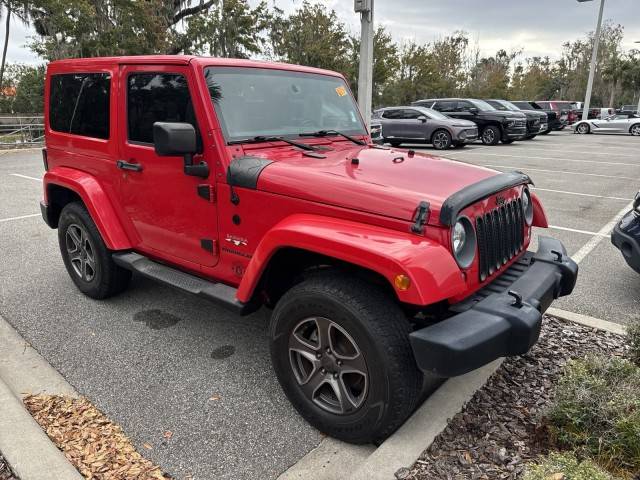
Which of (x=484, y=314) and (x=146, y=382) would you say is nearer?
(x=484, y=314)

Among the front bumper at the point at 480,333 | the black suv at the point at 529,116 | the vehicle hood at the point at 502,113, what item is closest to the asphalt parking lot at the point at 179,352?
the front bumper at the point at 480,333

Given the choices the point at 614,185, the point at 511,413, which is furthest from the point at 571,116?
the point at 511,413

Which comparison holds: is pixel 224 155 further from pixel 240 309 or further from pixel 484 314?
pixel 484 314

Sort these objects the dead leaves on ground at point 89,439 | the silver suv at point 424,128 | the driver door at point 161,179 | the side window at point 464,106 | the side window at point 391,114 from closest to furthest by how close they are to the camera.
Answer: the dead leaves on ground at point 89,439, the driver door at point 161,179, the silver suv at point 424,128, the side window at point 391,114, the side window at point 464,106

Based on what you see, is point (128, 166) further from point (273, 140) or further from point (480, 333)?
point (480, 333)

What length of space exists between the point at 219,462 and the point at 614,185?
34.8ft

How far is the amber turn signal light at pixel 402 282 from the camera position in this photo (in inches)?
81.6

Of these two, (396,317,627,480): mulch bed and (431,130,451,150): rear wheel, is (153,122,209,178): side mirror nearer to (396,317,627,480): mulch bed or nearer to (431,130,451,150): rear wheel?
(396,317,627,480): mulch bed

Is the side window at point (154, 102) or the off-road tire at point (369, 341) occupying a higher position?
the side window at point (154, 102)

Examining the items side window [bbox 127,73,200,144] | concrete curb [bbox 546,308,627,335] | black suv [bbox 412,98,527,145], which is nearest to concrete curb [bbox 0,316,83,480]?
side window [bbox 127,73,200,144]

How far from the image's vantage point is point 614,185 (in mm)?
10297

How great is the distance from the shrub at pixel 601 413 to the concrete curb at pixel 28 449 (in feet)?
7.62

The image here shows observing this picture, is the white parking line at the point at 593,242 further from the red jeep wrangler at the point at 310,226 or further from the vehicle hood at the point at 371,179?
the vehicle hood at the point at 371,179

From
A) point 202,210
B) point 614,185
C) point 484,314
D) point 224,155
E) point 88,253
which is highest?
point 224,155
